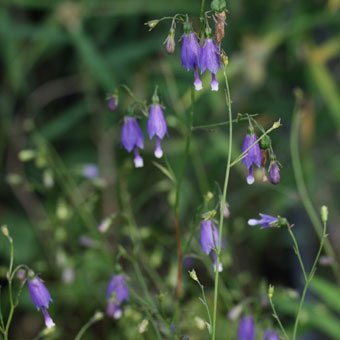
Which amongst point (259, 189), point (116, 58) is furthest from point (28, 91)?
point (259, 189)

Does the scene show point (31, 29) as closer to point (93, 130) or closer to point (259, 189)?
point (93, 130)

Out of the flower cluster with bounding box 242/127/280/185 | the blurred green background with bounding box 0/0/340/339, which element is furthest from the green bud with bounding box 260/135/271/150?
the blurred green background with bounding box 0/0/340/339

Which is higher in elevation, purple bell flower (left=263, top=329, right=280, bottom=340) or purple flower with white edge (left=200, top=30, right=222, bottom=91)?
purple flower with white edge (left=200, top=30, right=222, bottom=91)

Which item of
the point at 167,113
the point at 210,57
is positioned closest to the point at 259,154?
the point at 210,57

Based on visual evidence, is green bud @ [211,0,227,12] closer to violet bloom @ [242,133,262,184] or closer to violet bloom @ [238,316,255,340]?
violet bloom @ [242,133,262,184]

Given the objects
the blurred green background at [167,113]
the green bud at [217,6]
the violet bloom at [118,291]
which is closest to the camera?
the green bud at [217,6]

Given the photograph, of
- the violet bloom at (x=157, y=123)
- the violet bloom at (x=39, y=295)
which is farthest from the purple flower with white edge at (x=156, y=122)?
the violet bloom at (x=39, y=295)

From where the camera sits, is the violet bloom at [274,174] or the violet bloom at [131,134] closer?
the violet bloom at [274,174]

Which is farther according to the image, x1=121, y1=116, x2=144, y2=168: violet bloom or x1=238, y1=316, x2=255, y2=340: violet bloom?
x1=238, y1=316, x2=255, y2=340: violet bloom

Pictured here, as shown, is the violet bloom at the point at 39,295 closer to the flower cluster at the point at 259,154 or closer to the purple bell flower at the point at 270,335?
the flower cluster at the point at 259,154

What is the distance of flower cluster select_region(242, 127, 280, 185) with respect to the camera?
7.39ft

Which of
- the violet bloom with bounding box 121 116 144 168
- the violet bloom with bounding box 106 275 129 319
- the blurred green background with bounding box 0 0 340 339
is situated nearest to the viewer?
the violet bloom with bounding box 121 116 144 168

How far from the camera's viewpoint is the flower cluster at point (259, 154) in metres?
2.25

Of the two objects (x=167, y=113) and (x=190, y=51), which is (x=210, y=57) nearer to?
(x=190, y=51)
